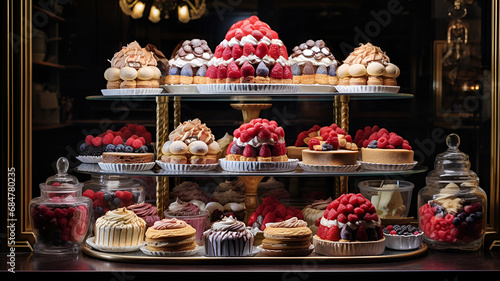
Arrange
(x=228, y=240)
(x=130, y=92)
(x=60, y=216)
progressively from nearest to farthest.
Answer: (x=228, y=240)
(x=60, y=216)
(x=130, y=92)

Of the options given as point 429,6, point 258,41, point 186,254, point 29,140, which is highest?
point 429,6

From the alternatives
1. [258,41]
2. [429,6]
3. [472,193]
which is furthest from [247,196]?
[429,6]

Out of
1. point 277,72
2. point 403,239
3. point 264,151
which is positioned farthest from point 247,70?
point 403,239

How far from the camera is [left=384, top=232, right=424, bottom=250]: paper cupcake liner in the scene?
3723 mm

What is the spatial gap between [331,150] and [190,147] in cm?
91

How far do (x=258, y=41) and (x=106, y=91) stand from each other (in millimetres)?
1070

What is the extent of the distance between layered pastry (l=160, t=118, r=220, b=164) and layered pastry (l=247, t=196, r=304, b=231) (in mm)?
481

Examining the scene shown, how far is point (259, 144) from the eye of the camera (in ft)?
12.2

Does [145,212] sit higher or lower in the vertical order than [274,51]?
lower

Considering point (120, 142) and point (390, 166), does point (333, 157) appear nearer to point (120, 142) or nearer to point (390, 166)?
point (390, 166)

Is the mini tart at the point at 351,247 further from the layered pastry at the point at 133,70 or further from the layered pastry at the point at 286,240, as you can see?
the layered pastry at the point at 133,70

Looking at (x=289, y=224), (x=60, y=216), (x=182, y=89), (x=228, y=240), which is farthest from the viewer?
(x=182, y=89)

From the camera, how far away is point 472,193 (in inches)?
152

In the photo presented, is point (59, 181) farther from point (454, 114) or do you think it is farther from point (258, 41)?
point (454, 114)
